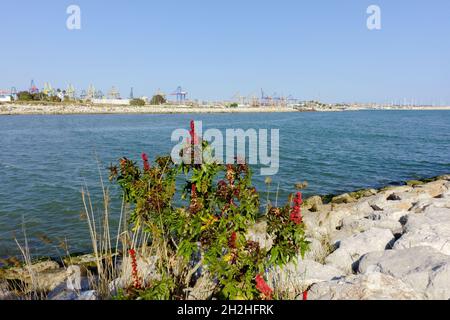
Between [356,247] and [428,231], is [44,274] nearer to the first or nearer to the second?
[356,247]

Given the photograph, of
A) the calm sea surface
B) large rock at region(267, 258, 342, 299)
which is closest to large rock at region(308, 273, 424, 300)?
large rock at region(267, 258, 342, 299)

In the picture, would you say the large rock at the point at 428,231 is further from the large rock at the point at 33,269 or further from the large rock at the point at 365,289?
the large rock at the point at 33,269

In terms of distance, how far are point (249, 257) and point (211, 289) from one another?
1364mm

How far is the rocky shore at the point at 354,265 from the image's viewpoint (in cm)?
494

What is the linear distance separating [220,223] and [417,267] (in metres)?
3.77

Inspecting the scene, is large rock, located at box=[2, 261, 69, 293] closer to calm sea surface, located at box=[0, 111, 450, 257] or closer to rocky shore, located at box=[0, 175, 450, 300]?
rocky shore, located at box=[0, 175, 450, 300]

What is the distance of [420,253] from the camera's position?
601 centimetres

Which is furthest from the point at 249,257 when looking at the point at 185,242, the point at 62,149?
the point at 62,149

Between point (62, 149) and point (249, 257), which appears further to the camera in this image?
point (62, 149)

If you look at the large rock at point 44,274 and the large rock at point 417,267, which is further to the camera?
the large rock at point 44,274

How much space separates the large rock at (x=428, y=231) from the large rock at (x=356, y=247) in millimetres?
442

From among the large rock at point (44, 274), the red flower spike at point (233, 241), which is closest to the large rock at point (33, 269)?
the large rock at point (44, 274)

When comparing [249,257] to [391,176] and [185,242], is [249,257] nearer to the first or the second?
[185,242]
